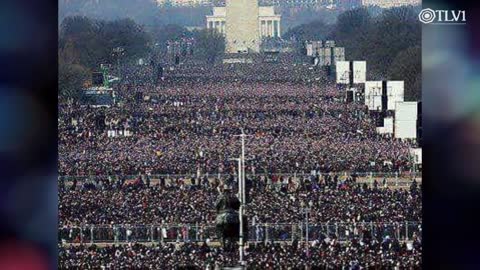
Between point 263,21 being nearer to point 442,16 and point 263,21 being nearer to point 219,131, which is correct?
point 219,131

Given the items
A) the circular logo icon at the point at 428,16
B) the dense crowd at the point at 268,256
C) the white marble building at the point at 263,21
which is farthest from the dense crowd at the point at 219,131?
the circular logo icon at the point at 428,16

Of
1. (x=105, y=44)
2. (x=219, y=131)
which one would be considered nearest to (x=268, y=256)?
(x=219, y=131)


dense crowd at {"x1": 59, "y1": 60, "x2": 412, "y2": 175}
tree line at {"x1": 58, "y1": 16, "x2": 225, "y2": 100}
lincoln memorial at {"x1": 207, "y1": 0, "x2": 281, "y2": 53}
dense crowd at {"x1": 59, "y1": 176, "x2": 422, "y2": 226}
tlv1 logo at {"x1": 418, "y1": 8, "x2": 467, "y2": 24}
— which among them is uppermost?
lincoln memorial at {"x1": 207, "y1": 0, "x2": 281, "y2": 53}

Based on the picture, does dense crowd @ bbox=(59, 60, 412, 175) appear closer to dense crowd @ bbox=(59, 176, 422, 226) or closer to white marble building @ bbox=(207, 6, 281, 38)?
dense crowd @ bbox=(59, 176, 422, 226)

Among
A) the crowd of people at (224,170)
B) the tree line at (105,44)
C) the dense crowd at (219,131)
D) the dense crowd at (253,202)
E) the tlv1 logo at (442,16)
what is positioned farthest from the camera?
the tree line at (105,44)

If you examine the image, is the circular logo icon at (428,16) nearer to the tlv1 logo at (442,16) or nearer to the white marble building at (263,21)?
the tlv1 logo at (442,16)

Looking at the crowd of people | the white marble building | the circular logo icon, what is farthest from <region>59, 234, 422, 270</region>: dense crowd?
the white marble building

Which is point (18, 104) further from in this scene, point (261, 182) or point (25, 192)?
point (261, 182)

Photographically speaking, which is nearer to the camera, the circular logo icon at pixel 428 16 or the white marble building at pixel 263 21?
the circular logo icon at pixel 428 16
